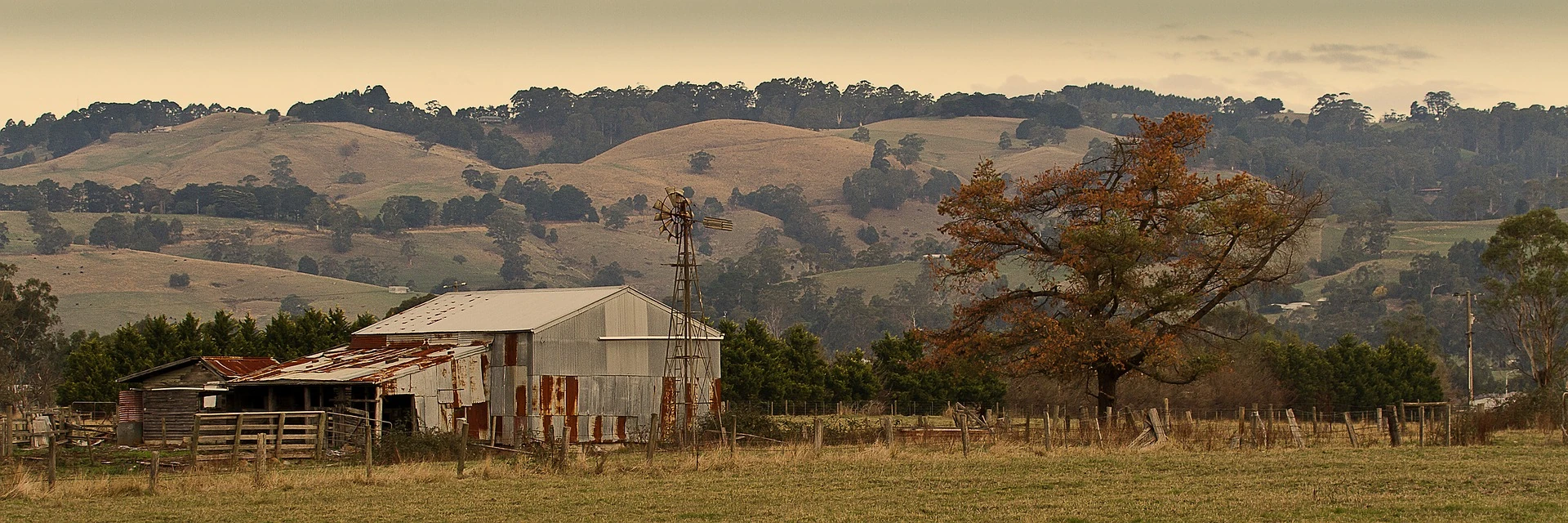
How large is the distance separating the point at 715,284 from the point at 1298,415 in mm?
117081

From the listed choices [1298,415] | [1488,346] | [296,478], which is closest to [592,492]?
[296,478]

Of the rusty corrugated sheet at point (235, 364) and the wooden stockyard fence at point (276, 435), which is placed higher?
the rusty corrugated sheet at point (235, 364)

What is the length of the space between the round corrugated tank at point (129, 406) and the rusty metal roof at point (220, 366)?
1.59 ft

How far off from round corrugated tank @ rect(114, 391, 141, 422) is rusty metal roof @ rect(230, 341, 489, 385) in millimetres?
5182

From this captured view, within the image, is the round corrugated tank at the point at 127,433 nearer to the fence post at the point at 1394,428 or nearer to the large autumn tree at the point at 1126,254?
the large autumn tree at the point at 1126,254

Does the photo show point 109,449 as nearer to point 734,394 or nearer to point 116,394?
point 116,394

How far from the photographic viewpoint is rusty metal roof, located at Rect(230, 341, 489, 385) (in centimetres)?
4688

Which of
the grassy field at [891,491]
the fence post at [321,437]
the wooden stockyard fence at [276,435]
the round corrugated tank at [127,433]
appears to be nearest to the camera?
the grassy field at [891,491]

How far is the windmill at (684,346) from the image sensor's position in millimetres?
48625

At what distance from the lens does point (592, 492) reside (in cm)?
2720

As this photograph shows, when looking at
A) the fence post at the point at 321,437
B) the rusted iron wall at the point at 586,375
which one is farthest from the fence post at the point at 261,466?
the rusted iron wall at the point at 586,375

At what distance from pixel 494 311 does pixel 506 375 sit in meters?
5.26

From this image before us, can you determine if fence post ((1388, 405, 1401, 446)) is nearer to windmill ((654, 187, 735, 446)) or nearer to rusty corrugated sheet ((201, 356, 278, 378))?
windmill ((654, 187, 735, 446))

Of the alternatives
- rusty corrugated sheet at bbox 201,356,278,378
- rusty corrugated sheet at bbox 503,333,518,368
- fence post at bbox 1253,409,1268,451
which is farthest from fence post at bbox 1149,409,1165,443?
rusty corrugated sheet at bbox 201,356,278,378
